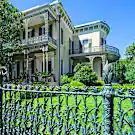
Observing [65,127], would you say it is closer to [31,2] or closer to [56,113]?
[56,113]

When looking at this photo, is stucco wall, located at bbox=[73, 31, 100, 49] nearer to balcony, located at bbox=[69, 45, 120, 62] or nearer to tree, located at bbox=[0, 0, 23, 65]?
balcony, located at bbox=[69, 45, 120, 62]

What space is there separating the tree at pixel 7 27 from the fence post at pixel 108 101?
12976 mm

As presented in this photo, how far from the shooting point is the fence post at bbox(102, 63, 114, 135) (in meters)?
1.82

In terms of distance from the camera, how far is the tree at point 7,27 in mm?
13750

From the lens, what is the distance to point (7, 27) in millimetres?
14023

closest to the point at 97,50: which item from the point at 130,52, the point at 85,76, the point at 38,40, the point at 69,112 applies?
the point at 130,52

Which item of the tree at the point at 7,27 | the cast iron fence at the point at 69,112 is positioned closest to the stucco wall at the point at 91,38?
the tree at the point at 7,27

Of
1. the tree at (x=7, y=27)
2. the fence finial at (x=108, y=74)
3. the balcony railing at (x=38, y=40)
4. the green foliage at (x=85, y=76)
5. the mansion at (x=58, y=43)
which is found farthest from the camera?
the mansion at (x=58, y=43)

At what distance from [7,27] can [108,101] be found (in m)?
13.6

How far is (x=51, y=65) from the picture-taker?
64.1ft

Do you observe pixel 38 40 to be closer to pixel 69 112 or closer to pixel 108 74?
pixel 69 112

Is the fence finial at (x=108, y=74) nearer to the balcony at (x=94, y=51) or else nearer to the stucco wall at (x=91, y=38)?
the balcony at (x=94, y=51)

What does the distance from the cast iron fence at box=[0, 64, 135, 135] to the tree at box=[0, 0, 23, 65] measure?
37.8ft

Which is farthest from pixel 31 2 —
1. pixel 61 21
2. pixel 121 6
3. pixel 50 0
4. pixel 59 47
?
pixel 121 6
